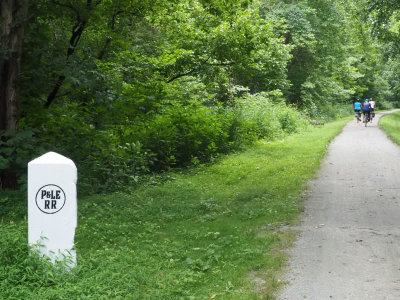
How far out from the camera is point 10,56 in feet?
28.0

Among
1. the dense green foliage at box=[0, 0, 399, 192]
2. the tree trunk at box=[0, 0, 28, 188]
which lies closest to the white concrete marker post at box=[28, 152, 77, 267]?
the dense green foliage at box=[0, 0, 399, 192]

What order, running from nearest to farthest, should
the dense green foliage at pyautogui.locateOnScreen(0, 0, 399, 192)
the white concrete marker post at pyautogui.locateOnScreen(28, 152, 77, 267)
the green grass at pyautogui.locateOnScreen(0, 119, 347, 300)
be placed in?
the green grass at pyautogui.locateOnScreen(0, 119, 347, 300) → the white concrete marker post at pyautogui.locateOnScreen(28, 152, 77, 267) → the dense green foliage at pyautogui.locateOnScreen(0, 0, 399, 192)

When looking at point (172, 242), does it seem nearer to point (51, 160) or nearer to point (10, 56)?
point (51, 160)

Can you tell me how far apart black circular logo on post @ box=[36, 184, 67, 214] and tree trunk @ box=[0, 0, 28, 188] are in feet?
15.2

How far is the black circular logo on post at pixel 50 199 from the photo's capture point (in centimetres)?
473

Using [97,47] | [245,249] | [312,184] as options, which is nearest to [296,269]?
[245,249]

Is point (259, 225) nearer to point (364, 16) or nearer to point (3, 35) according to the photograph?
point (3, 35)

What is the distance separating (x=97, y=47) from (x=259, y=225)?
31.1 ft

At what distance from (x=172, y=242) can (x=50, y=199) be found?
212 cm

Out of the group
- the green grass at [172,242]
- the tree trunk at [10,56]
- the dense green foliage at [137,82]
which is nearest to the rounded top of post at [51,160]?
the green grass at [172,242]

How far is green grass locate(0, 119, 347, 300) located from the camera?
461cm

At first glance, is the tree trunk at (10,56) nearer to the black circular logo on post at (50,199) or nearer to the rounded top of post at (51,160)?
the rounded top of post at (51,160)

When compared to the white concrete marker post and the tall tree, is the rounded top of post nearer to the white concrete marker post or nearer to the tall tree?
the white concrete marker post

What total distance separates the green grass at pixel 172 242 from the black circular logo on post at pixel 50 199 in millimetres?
591
